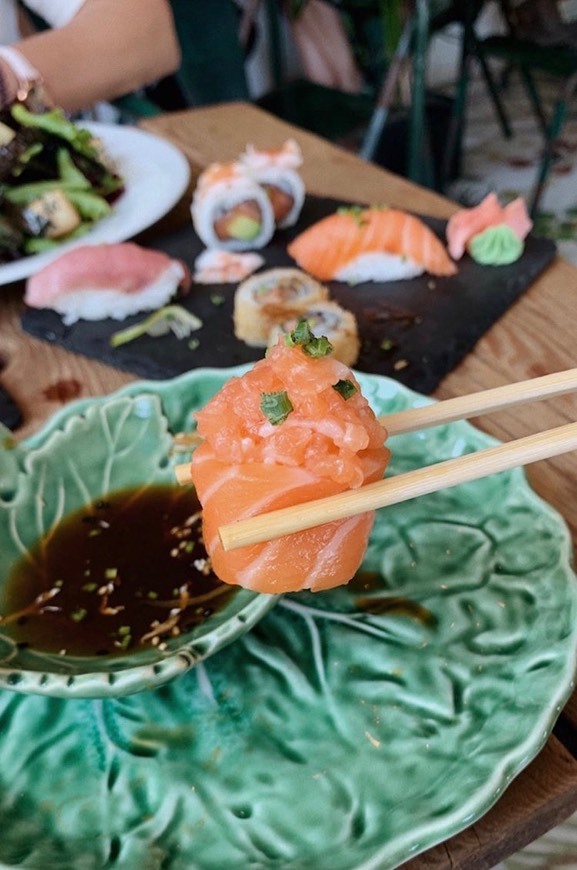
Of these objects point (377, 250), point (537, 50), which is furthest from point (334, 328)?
point (537, 50)

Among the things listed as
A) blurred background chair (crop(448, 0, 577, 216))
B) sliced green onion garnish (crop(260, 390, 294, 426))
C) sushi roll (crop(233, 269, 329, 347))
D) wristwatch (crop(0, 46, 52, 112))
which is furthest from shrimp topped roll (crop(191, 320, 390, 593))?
blurred background chair (crop(448, 0, 577, 216))

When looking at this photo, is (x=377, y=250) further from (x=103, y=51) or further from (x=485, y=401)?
(x=103, y=51)

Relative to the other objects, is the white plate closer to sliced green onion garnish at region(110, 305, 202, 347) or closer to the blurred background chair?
sliced green onion garnish at region(110, 305, 202, 347)

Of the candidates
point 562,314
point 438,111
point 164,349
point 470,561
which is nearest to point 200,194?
point 164,349

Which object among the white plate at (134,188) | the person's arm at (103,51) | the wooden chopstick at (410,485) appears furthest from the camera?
the person's arm at (103,51)

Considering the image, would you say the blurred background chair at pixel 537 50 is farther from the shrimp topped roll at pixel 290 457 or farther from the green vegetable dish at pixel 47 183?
the shrimp topped roll at pixel 290 457

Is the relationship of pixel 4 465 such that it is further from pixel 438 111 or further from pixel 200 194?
pixel 438 111

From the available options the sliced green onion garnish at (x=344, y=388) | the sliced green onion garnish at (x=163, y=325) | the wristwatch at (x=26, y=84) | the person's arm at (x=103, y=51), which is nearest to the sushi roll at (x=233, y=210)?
the sliced green onion garnish at (x=163, y=325)
